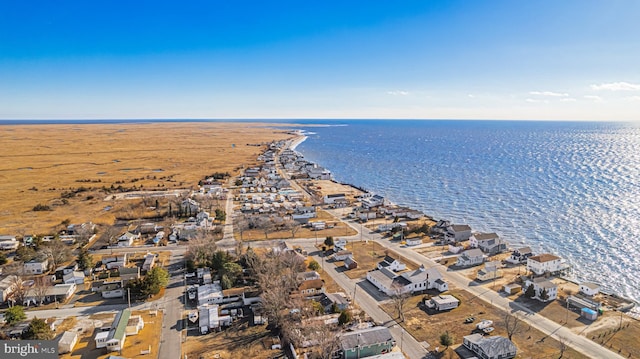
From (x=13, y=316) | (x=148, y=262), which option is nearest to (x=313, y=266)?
(x=148, y=262)

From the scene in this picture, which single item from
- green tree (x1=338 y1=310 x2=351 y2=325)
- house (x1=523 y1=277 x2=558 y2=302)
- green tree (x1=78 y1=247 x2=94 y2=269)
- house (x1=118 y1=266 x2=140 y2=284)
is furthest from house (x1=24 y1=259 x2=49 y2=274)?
house (x1=523 y1=277 x2=558 y2=302)

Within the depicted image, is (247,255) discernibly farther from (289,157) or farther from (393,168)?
(289,157)

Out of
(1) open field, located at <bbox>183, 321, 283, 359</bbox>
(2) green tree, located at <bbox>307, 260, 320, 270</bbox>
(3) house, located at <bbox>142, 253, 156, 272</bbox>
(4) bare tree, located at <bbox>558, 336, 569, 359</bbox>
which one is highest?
(2) green tree, located at <bbox>307, 260, 320, 270</bbox>

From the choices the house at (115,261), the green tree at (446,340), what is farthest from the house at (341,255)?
the house at (115,261)

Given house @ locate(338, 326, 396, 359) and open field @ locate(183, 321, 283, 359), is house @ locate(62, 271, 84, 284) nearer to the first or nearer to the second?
open field @ locate(183, 321, 283, 359)

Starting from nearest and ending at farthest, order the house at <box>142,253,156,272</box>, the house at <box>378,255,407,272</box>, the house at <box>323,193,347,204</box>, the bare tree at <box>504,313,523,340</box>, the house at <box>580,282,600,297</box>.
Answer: the bare tree at <box>504,313,523,340</box> < the house at <box>580,282,600,297</box> < the house at <box>378,255,407,272</box> < the house at <box>142,253,156,272</box> < the house at <box>323,193,347,204</box>

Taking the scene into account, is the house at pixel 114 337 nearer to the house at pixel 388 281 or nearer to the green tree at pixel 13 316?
the green tree at pixel 13 316

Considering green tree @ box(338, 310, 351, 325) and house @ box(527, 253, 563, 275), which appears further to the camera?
house @ box(527, 253, 563, 275)
